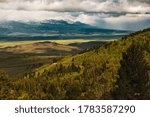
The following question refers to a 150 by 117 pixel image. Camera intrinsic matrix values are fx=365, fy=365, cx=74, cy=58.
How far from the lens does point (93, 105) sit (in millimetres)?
19469

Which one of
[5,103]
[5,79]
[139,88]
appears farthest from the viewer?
[5,79]

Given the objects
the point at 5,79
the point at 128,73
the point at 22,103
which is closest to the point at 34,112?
the point at 22,103

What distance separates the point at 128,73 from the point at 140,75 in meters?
3.42

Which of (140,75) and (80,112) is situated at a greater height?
(80,112)

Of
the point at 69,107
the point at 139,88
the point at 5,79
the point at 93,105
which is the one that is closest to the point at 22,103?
the point at 69,107

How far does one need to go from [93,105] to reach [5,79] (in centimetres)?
9069

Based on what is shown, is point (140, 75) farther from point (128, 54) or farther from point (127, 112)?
point (127, 112)

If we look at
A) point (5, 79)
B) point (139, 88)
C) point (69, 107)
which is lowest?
→ point (5, 79)

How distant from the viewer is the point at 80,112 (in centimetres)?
1888

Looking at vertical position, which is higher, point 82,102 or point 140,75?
point 82,102

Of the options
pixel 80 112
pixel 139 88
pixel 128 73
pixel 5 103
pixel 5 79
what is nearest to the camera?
pixel 80 112

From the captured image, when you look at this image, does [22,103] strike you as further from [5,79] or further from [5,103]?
[5,79]

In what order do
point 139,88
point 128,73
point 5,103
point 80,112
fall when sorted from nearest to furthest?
point 80,112, point 5,103, point 139,88, point 128,73

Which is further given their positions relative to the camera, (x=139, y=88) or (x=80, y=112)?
(x=139, y=88)
